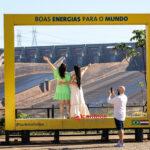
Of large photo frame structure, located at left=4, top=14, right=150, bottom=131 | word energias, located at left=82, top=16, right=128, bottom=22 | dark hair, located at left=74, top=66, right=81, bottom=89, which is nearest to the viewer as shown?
large photo frame structure, located at left=4, top=14, right=150, bottom=131

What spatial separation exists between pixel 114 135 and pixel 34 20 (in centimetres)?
423

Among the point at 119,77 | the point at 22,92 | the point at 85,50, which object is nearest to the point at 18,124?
the point at 22,92

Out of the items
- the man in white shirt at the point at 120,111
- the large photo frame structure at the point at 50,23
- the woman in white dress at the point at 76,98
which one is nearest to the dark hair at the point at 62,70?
the woman in white dress at the point at 76,98

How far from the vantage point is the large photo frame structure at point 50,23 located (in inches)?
643

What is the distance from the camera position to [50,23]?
16484 millimetres

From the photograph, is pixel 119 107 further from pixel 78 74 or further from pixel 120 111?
pixel 78 74

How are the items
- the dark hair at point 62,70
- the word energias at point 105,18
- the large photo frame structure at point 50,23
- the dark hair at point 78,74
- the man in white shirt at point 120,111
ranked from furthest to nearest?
the dark hair at point 78,74
the dark hair at point 62,70
the word energias at point 105,18
the large photo frame structure at point 50,23
the man in white shirt at point 120,111

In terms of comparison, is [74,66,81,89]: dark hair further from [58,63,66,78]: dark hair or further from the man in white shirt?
the man in white shirt

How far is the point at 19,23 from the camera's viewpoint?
53.6 ft

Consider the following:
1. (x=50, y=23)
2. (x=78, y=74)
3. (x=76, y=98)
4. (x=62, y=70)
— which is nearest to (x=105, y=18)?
(x=50, y=23)

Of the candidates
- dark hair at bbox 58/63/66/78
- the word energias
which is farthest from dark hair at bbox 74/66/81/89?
the word energias

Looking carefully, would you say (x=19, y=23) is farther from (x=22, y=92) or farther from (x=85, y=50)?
(x=85, y=50)

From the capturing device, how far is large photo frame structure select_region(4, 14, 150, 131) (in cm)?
1633

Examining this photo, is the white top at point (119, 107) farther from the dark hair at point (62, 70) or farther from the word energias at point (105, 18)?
the word energias at point (105, 18)
